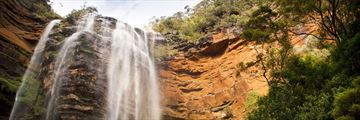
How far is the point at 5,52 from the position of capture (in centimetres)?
1739

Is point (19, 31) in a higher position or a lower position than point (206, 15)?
lower

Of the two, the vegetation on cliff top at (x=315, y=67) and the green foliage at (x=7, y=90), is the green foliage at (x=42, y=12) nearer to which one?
the green foliage at (x=7, y=90)

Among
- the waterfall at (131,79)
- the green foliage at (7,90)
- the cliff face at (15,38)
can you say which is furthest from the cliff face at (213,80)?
the cliff face at (15,38)

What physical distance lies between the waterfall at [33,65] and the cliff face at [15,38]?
22cm

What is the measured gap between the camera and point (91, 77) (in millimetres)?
16641

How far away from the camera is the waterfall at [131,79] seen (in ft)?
56.7

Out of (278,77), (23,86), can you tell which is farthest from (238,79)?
(23,86)

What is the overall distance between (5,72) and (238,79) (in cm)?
1104

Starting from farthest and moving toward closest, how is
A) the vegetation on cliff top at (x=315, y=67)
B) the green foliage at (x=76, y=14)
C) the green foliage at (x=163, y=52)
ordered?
the green foliage at (x=163, y=52), the green foliage at (x=76, y=14), the vegetation on cliff top at (x=315, y=67)

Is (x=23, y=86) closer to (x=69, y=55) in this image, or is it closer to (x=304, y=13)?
(x=69, y=55)

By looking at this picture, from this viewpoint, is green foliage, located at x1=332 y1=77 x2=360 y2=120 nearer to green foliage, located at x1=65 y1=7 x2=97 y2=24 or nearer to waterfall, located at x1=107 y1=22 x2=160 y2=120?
waterfall, located at x1=107 y1=22 x2=160 y2=120

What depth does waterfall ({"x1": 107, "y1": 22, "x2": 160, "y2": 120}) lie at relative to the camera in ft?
56.7

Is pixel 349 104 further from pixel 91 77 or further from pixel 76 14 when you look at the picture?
pixel 76 14

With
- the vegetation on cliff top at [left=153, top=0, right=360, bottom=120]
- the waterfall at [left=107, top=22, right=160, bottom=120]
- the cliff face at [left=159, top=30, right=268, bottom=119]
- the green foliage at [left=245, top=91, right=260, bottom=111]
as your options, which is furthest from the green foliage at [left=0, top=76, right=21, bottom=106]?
the green foliage at [left=245, top=91, right=260, bottom=111]
